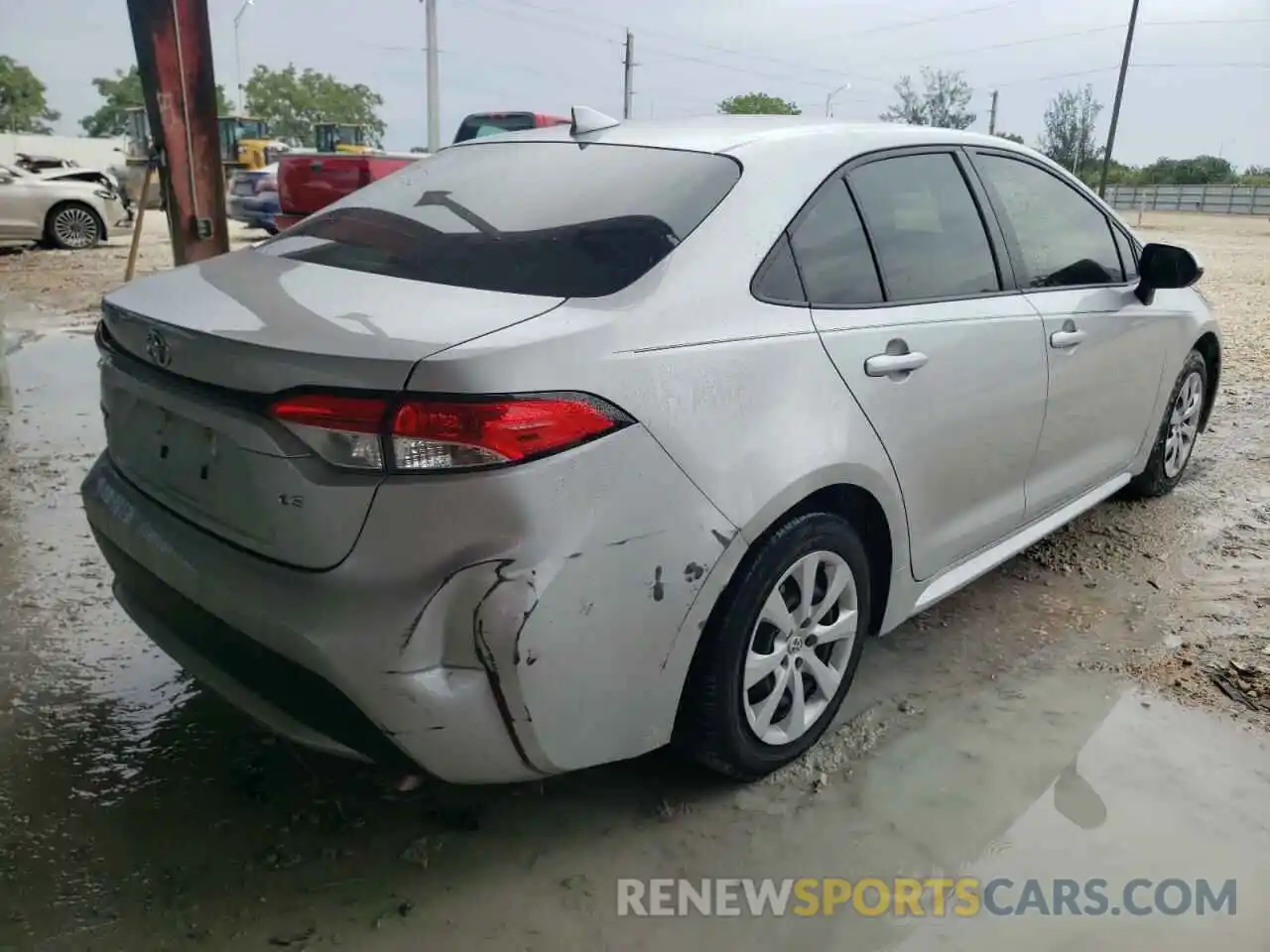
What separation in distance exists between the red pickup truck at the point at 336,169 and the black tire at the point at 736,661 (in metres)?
10.0

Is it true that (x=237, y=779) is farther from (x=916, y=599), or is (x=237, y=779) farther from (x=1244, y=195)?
(x=1244, y=195)

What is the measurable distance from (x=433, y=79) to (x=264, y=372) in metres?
31.5

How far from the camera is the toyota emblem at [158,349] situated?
205 centimetres

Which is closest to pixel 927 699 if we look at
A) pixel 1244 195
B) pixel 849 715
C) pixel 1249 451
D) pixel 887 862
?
pixel 849 715

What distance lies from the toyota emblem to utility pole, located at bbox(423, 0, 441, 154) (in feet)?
96.2

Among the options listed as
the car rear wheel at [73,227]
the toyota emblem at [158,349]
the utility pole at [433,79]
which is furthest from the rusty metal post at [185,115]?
the utility pole at [433,79]

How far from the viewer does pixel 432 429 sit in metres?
1.73

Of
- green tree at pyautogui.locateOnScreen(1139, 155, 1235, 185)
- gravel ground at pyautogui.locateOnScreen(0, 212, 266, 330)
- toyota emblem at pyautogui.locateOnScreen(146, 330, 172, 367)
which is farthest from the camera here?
green tree at pyautogui.locateOnScreen(1139, 155, 1235, 185)

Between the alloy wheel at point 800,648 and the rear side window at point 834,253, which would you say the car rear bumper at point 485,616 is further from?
the rear side window at point 834,253

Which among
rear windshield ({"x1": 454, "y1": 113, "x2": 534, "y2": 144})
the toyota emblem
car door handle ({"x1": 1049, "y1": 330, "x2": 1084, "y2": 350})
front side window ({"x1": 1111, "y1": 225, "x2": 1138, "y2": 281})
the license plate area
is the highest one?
rear windshield ({"x1": 454, "y1": 113, "x2": 534, "y2": 144})

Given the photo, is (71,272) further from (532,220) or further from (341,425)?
(341,425)

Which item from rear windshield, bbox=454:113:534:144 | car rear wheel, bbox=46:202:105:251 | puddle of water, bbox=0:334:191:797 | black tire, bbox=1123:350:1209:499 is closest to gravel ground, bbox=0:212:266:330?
car rear wheel, bbox=46:202:105:251

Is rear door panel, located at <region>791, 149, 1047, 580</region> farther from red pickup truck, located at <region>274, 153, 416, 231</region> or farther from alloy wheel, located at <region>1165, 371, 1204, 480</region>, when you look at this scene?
red pickup truck, located at <region>274, 153, 416, 231</region>

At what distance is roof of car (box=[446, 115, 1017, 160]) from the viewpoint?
2.51m
